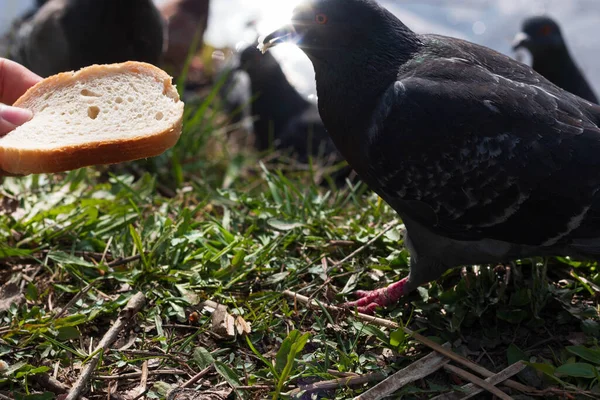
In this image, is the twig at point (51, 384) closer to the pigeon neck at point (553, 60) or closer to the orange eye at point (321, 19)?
the orange eye at point (321, 19)

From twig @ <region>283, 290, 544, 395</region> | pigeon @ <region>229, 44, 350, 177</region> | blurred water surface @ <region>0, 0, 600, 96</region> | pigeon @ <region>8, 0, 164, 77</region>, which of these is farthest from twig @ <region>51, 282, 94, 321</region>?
blurred water surface @ <region>0, 0, 600, 96</region>

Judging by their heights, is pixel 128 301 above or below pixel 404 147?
below

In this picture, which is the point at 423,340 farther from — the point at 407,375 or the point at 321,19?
the point at 321,19

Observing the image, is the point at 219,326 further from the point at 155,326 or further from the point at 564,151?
the point at 564,151

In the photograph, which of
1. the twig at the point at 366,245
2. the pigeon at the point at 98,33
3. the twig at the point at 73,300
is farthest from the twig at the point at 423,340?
the pigeon at the point at 98,33

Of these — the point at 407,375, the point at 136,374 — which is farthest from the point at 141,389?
the point at 407,375

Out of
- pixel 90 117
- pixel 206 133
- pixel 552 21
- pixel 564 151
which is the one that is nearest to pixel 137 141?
pixel 90 117
